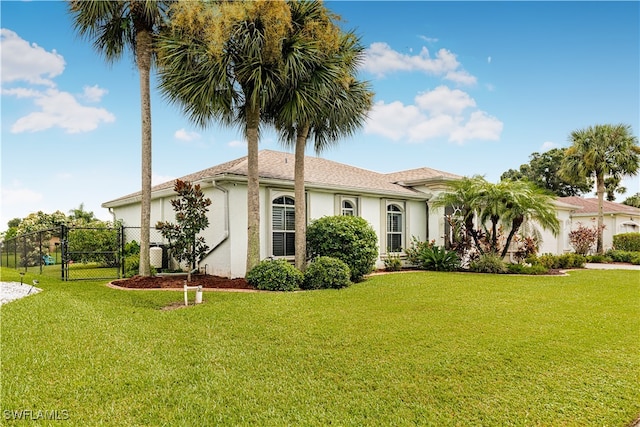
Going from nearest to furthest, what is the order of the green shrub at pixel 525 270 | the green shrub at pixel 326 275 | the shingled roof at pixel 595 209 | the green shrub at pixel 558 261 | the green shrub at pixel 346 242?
the green shrub at pixel 326 275 < the green shrub at pixel 346 242 < the green shrub at pixel 525 270 < the green shrub at pixel 558 261 < the shingled roof at pixel 595 209

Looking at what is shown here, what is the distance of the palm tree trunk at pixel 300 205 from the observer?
12.1 m

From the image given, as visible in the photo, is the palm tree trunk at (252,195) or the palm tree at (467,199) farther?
the palm tree at (467,199)

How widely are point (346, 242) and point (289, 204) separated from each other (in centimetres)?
266

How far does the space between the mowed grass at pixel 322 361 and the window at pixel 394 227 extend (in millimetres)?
7802

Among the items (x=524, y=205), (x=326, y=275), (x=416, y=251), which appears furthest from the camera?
(x=416, y=251)

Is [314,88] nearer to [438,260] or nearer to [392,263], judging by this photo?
[392,263]

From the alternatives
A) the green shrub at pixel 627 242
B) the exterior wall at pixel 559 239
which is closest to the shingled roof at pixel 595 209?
the green shrub at pixel 627 242

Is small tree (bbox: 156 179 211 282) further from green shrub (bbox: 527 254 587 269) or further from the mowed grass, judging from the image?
green shrub (bbox: 527 254 587 269)

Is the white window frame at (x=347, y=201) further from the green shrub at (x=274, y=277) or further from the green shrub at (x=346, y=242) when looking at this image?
the green shrub at (x=274, y=277)

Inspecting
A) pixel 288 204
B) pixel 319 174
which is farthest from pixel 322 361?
pixel 319 174

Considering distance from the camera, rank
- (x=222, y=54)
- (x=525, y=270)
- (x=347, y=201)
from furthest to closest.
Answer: (x=347, y=201), (x=525, y=270), (x=222, y=54)

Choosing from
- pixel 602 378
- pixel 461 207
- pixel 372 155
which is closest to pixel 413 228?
pixel 461 207

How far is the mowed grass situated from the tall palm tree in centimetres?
526

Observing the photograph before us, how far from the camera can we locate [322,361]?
5.04 metres
